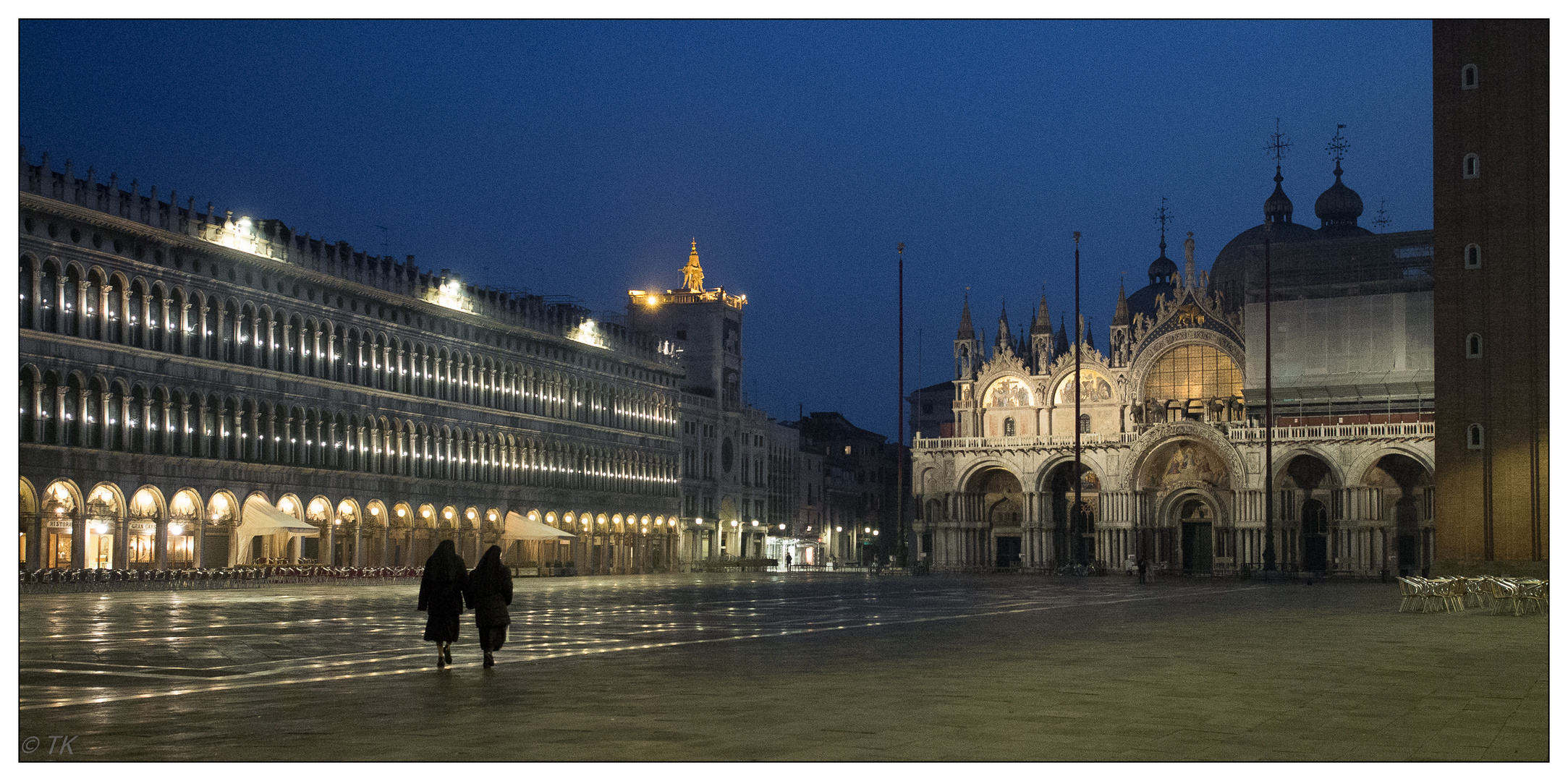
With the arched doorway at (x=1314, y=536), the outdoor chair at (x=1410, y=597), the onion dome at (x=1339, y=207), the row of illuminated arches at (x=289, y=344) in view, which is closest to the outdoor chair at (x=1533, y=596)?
the outdoor chair at (x=1410, y=597)

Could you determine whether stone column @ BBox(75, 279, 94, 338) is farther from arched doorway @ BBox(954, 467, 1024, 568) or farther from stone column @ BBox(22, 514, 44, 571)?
arched doorway @ BBox(954, 467, 1024, 568)

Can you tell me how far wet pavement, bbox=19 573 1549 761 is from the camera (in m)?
12.4

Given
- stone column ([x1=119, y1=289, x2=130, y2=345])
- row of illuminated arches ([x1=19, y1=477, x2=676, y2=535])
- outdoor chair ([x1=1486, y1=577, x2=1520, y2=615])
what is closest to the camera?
outdoor chair ([x1=1486, y1=577, x2=1520, y2=615])

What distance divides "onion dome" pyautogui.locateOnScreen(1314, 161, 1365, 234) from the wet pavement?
74972 mm

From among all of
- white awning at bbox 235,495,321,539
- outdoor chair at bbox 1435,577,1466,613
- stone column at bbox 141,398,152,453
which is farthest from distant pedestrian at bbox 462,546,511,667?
stone column at bbox 141,398,152,453

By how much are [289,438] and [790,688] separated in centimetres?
5320

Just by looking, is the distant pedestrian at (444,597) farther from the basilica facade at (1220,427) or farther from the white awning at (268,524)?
the basilica facade at (1220,427)

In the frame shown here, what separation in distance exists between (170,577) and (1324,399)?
58045mm

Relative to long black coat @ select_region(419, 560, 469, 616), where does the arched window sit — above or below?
above

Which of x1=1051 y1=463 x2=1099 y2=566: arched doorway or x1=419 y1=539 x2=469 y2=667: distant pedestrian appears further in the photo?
x1=1051 y1=463 x2=1099 y2=566: arched doorway

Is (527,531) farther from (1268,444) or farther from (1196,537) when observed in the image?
(1196,537)

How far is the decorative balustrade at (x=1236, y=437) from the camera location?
85.2 meters

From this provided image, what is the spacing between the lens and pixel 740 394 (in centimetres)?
11144

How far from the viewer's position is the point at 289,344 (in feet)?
221
